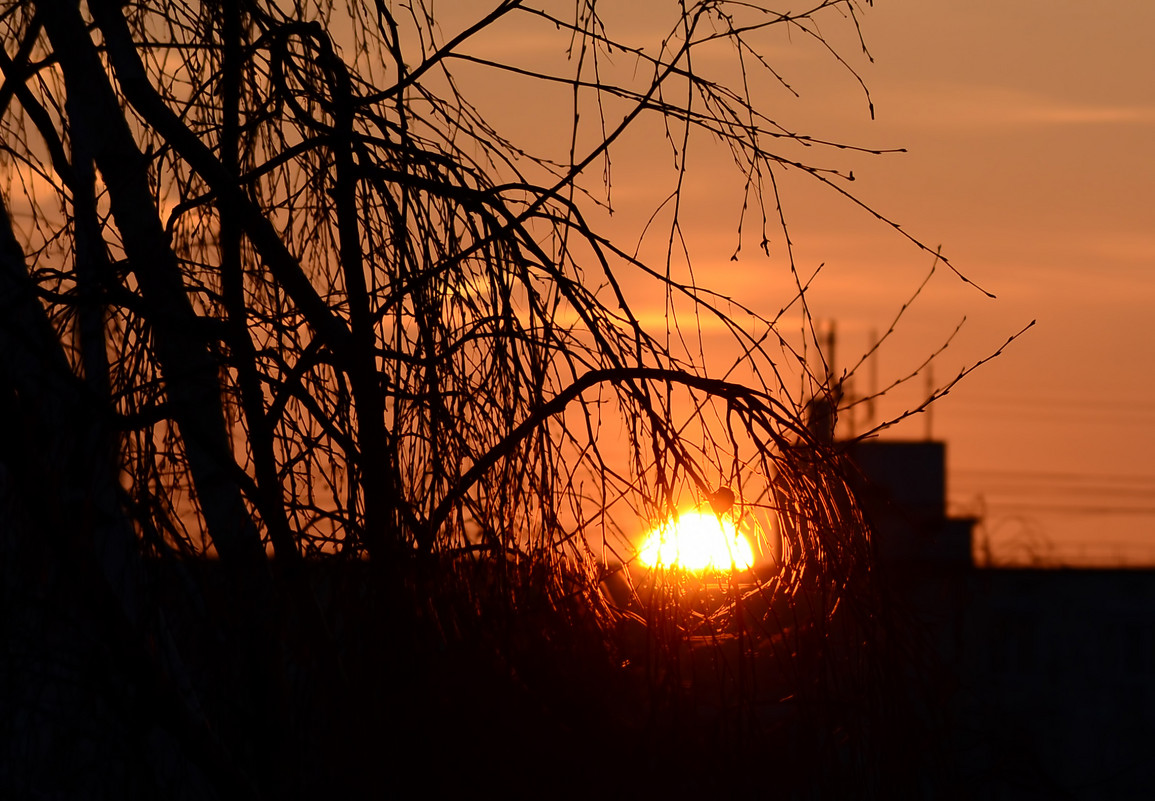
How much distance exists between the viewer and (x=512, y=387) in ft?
10.2

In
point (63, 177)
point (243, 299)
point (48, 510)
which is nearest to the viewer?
point (48, 510)

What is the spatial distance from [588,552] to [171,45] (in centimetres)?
181

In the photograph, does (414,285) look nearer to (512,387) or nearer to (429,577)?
(512,387)

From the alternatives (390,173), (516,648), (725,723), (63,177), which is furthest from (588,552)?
(63,177)

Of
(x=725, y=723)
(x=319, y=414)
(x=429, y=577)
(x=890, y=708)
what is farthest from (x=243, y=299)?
(x=890, y=708)

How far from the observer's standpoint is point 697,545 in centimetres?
320

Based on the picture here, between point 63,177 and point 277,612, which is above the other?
point 63,177

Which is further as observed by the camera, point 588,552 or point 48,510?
point 588,552

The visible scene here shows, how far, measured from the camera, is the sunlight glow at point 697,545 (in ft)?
10.1

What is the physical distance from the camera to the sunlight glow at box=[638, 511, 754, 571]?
309 centimetres

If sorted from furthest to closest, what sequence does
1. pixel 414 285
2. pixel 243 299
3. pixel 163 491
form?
pixel 243 299 < pixel 163 491 < pixel 414 285

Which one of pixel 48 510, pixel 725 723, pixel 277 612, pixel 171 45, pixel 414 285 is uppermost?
pixel 171 45

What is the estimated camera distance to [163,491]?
3273 mm

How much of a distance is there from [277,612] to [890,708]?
1.38 meters
